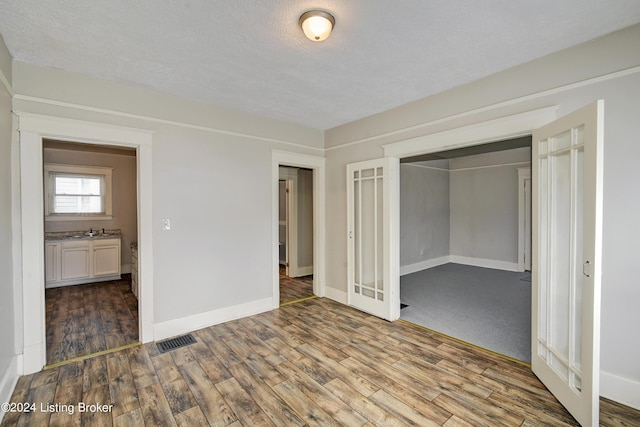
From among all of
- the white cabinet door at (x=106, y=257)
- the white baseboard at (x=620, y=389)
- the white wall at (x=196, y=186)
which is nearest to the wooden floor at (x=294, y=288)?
the white wall at (x=196, y=186)

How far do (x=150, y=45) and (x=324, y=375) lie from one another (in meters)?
3.13

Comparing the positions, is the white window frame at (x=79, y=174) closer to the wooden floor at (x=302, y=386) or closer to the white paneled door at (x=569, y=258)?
the wooden floor at (x=302, y=386)

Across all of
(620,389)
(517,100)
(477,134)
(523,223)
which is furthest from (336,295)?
(523,223)

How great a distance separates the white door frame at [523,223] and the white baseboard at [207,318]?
18.7 ft

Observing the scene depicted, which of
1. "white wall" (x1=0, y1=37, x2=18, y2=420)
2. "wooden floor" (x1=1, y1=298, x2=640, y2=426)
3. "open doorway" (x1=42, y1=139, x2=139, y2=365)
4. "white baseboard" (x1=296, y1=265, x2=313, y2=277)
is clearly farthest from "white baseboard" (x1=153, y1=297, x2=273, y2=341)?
"white baseboard" (x1=296, y1=265, x2=313, y2=277)

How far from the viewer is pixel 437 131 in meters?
3.27

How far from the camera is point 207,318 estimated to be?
11.7 feet

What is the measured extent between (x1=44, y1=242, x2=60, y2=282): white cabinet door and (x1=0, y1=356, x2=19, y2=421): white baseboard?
355cm

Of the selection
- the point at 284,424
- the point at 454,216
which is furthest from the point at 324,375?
the point at 454,216

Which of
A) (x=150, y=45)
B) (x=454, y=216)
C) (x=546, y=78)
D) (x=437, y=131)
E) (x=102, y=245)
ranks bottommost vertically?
(x=102, y=245)

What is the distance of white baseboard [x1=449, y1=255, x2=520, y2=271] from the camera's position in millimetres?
6547

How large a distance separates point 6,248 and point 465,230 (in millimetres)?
8023

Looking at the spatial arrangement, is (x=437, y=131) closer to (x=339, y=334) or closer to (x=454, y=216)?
(x=339, y=334)

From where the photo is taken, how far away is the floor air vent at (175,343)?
3.01m
